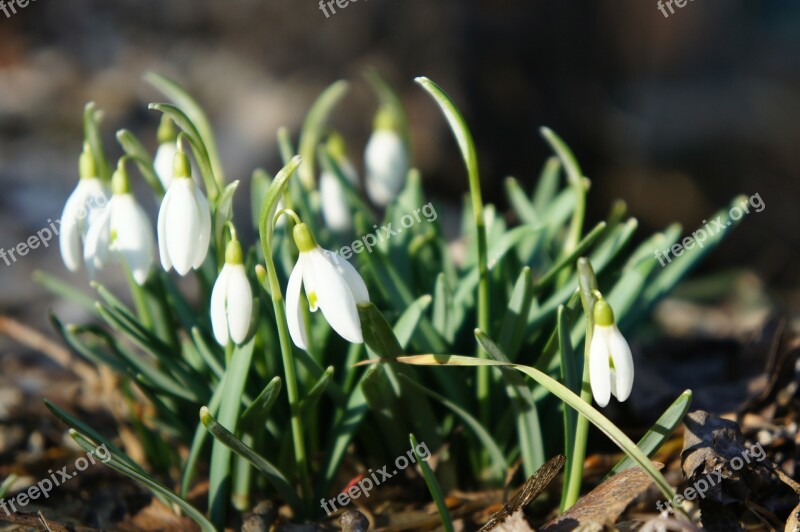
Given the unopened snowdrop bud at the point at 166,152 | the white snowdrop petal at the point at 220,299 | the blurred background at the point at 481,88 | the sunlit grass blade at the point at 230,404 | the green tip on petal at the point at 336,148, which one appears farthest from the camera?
the blurred background at the point at 481,88

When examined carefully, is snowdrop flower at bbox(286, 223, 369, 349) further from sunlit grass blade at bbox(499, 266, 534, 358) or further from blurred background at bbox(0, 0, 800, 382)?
blurred background at bbox(0, 0, 800, 382)

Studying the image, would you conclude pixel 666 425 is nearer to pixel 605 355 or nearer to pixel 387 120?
pixel 605 355

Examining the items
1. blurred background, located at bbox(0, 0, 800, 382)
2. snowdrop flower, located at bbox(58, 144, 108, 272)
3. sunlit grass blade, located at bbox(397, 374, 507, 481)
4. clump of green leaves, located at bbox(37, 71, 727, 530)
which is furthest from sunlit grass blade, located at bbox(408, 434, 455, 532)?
blurred background, located at bbox(0, 0, 800, 382)

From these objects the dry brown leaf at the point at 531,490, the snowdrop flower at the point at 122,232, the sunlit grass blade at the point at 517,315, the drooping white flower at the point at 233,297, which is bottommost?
the dry brown leaf at the point at 531,490

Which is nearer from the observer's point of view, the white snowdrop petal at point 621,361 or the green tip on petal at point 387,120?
the white snowdrop petal at point 621,361

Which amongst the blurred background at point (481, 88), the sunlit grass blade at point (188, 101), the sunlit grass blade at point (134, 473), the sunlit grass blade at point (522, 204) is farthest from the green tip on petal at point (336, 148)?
the blurred background at point (481, 88)

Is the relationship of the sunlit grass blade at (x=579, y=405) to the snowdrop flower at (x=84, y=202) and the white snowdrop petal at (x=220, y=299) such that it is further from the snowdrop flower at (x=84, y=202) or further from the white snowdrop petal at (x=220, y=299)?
the snowdrop flower at (x=84, y=202)

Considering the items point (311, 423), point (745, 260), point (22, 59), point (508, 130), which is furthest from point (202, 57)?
point (311, 423)
